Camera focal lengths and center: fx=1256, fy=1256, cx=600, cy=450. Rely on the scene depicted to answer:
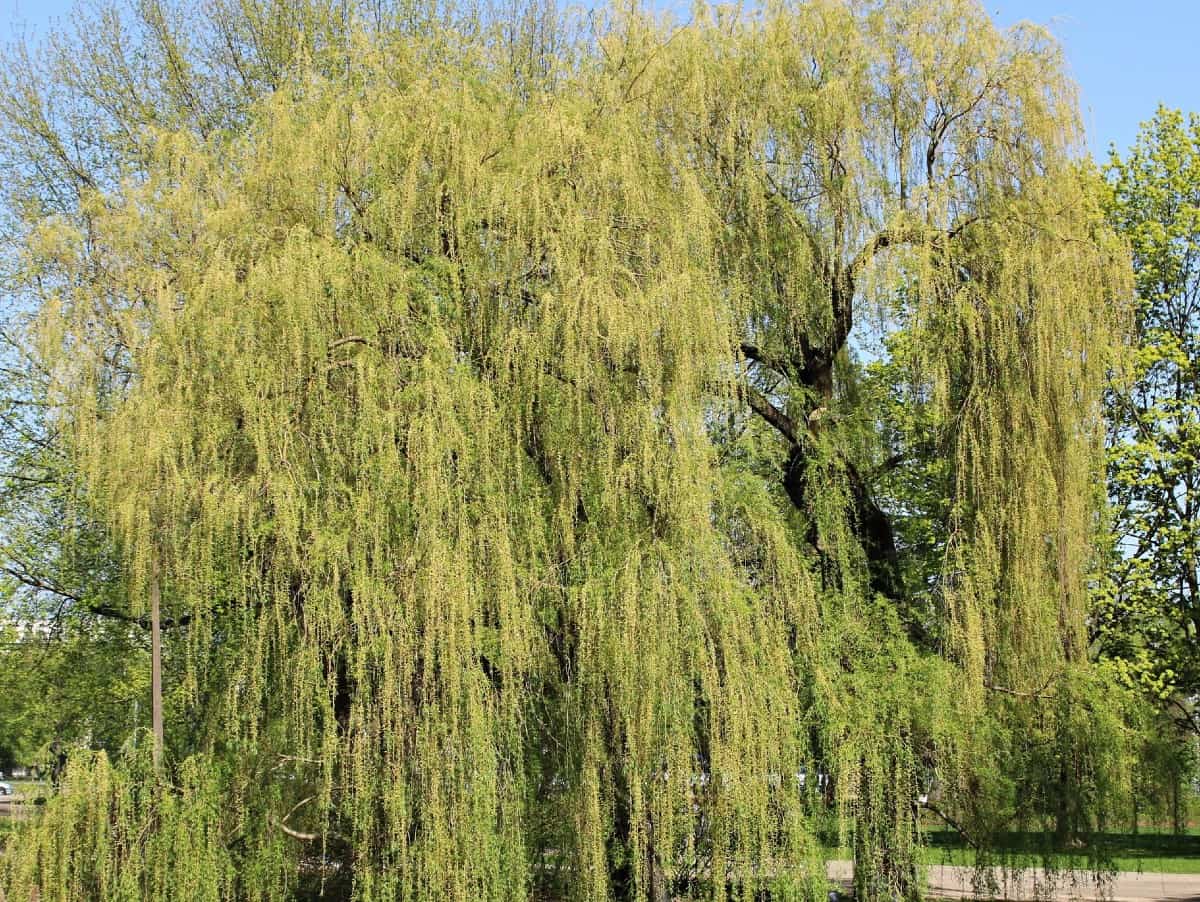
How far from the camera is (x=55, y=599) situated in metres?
16.2

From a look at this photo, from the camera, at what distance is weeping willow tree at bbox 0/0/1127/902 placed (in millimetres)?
9211

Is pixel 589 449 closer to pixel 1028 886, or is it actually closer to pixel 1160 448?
pixel 1028 886

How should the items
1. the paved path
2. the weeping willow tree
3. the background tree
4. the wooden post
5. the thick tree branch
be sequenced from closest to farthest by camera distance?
the weeping willow tree, the wooden post, the paved path, the thick tree branch, the background tree

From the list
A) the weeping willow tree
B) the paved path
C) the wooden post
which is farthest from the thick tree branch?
the wooden post

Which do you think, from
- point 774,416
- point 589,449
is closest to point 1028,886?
point 774,416

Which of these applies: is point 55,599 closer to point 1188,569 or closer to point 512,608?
point 512,608

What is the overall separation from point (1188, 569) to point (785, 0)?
10935 millimetres

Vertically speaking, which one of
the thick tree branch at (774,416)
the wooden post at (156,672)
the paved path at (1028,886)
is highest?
the thick tree branch at (774,416)

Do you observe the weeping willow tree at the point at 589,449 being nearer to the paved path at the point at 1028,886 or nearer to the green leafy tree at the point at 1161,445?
the paved path at the point at 1028,886

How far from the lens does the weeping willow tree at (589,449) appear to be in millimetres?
9211

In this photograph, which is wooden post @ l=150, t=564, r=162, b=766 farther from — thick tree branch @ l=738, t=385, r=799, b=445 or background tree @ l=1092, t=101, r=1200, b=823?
background tree @ l=1092, t=101, r=1200, b=823

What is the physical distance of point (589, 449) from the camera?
10141 millimetres

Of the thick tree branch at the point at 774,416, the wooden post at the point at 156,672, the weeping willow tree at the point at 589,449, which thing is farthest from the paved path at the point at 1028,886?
the wooden post at the point at 156,672

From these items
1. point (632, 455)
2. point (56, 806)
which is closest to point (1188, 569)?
point (632, 455)
